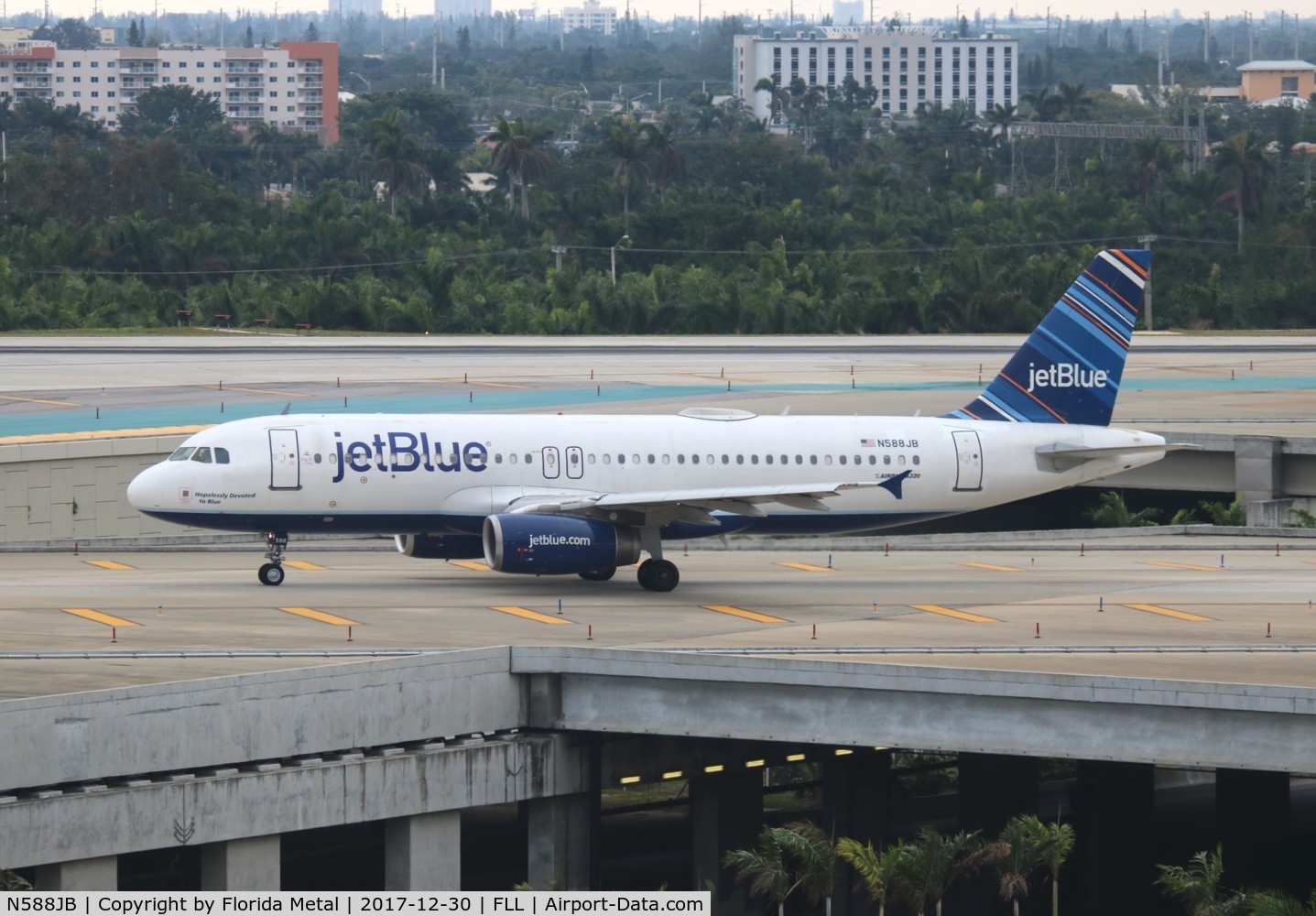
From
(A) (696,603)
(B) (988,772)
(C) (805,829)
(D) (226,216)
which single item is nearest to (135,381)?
(A) (696,603)

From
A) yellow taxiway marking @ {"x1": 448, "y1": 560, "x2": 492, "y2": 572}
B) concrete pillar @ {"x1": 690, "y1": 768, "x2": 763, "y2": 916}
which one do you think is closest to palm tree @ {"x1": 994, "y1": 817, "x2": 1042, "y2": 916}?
concrete pillar @ {"x1": 690, "y1": 768, "x2": 763, "y2": 916}

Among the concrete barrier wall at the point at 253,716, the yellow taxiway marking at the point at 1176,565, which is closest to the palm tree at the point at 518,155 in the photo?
the yellow taxiway marking at the point at 1176,565

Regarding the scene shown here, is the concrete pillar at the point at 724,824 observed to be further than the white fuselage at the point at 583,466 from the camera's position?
No

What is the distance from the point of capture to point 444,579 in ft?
162

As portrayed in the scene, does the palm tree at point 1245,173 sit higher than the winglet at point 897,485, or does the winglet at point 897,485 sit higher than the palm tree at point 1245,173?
the palm tree at point 1245,173

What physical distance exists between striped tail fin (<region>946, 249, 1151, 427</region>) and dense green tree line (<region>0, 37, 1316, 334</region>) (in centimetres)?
7742

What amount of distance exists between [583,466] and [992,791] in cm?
1236

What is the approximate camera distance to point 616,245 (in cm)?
15862

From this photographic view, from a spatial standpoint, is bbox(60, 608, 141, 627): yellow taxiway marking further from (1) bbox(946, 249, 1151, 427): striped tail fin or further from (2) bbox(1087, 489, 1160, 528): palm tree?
(2) bbox(1087, 489, 1160, 528): palm tree

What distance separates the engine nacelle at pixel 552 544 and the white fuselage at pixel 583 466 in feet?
4.30

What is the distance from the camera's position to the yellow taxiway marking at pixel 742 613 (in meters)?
43.3

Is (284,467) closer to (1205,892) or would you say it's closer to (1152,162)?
(1205,892)

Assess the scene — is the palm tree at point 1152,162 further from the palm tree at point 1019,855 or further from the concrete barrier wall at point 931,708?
the palm tree at point 1019,855

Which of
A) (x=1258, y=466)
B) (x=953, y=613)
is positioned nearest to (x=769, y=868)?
(x=953, y=613)
